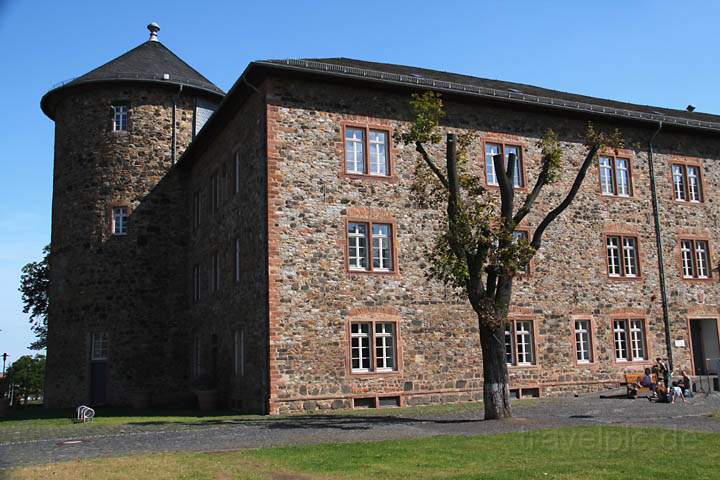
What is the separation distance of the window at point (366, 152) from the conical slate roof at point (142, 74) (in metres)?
10.4

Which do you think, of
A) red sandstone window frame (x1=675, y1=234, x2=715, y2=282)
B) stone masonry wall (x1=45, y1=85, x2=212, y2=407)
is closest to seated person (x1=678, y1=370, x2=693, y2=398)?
red sandstone window frame (x1=675, y1=234, x2=715, y2=282)

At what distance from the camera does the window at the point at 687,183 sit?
1045 inches

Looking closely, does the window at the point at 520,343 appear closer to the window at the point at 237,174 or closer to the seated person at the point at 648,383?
the seated person at the point at 648,383

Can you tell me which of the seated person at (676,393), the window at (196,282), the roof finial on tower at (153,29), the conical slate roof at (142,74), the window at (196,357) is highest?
the roof finial on tower at (153,29)

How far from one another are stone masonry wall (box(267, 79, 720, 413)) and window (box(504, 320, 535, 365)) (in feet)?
0.82

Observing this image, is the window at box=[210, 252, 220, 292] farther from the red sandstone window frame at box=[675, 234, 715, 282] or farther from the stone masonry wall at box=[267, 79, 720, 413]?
the red sandstone window frame at box=[675, 234, 715, 282]

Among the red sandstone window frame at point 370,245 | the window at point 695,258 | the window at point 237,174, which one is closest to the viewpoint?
the red sandstone window frame at point 370,245

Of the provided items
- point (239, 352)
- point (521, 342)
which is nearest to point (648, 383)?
point (521, 342)

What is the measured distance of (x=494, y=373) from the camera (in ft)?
52.3

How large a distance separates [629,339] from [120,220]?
18974mm

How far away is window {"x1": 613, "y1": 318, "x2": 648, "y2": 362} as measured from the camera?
24172mm

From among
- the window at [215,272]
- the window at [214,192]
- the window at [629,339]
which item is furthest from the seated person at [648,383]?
the window at [214,192]

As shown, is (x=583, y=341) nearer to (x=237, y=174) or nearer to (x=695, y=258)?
(x=695, y=258)

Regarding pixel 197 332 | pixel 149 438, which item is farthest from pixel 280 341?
pixel 197 332
